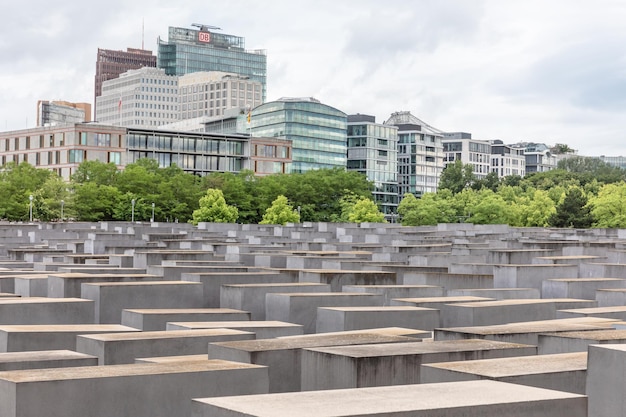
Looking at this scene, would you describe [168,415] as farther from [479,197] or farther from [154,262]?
[479,197]

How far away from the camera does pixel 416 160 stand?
566 ft

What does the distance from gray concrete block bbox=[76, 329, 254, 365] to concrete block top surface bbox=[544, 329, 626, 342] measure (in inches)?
174

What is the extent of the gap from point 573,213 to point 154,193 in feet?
135

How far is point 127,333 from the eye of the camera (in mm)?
14141

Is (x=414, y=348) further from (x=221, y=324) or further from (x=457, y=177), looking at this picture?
(x=457, y=177)

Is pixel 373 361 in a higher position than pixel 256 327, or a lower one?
higher

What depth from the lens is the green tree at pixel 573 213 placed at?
90750 millimetres

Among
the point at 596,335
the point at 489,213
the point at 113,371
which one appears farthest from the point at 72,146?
the point at 113,371

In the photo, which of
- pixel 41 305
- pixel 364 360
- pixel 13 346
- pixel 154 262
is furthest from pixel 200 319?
pixel 154 262

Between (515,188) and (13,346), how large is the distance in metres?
114

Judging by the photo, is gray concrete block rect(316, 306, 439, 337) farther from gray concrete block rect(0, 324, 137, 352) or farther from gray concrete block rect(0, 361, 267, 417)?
gray concrete block rect(0, 361, 267, 417)

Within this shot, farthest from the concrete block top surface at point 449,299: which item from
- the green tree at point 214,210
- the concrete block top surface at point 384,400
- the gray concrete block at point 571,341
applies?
the green tree at point 214,210

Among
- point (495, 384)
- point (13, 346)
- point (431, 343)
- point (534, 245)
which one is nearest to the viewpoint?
point (495, 384)

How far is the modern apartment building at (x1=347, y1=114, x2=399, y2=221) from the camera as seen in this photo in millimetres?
158500
